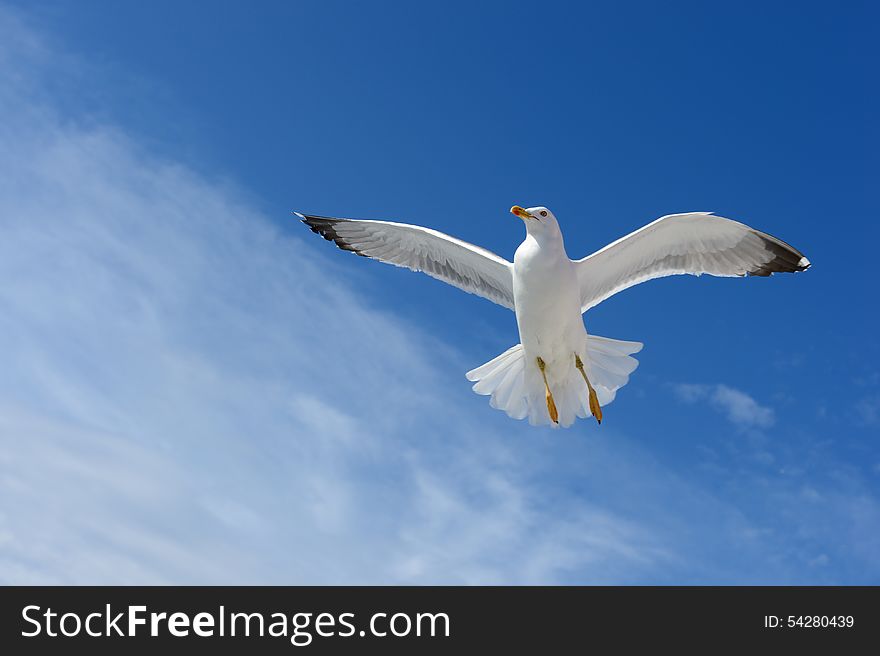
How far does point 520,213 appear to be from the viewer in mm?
7379

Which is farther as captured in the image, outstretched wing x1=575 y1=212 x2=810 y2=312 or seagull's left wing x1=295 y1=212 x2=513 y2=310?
seagull's left wing x1=295 y1=212 x2=513 y2=310

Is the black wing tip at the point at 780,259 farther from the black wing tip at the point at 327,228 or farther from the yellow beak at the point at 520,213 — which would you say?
the black wing tip at the point at 327,228

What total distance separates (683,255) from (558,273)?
1.78m

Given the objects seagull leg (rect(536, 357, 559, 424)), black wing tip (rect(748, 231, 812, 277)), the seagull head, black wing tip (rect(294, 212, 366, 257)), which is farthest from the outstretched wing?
black wing tip (rect(294, 212, 366, 257))

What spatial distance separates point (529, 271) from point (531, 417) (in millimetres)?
1678

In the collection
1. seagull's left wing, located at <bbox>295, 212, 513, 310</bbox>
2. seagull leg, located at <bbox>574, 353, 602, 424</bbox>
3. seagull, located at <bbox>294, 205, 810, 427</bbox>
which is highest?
seagull's left wing, located at <bbox>295, 212, 513, 310</bbox>

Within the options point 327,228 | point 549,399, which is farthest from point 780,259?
point 327,228

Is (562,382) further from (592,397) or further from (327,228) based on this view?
(327,228)

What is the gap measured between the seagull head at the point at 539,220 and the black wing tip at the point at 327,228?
212cm

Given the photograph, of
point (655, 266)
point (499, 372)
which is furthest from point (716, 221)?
point (499, 372)

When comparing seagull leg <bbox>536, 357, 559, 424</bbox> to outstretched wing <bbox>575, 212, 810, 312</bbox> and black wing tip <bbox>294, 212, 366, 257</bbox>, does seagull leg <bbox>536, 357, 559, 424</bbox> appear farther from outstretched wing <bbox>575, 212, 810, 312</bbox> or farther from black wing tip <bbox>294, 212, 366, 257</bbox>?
black wing tip <bbox>294, 212, 366, 257</bbox>

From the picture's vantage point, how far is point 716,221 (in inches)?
307

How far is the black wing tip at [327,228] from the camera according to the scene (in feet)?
28.6

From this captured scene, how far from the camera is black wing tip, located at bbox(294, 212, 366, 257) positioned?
8727 millimetres
